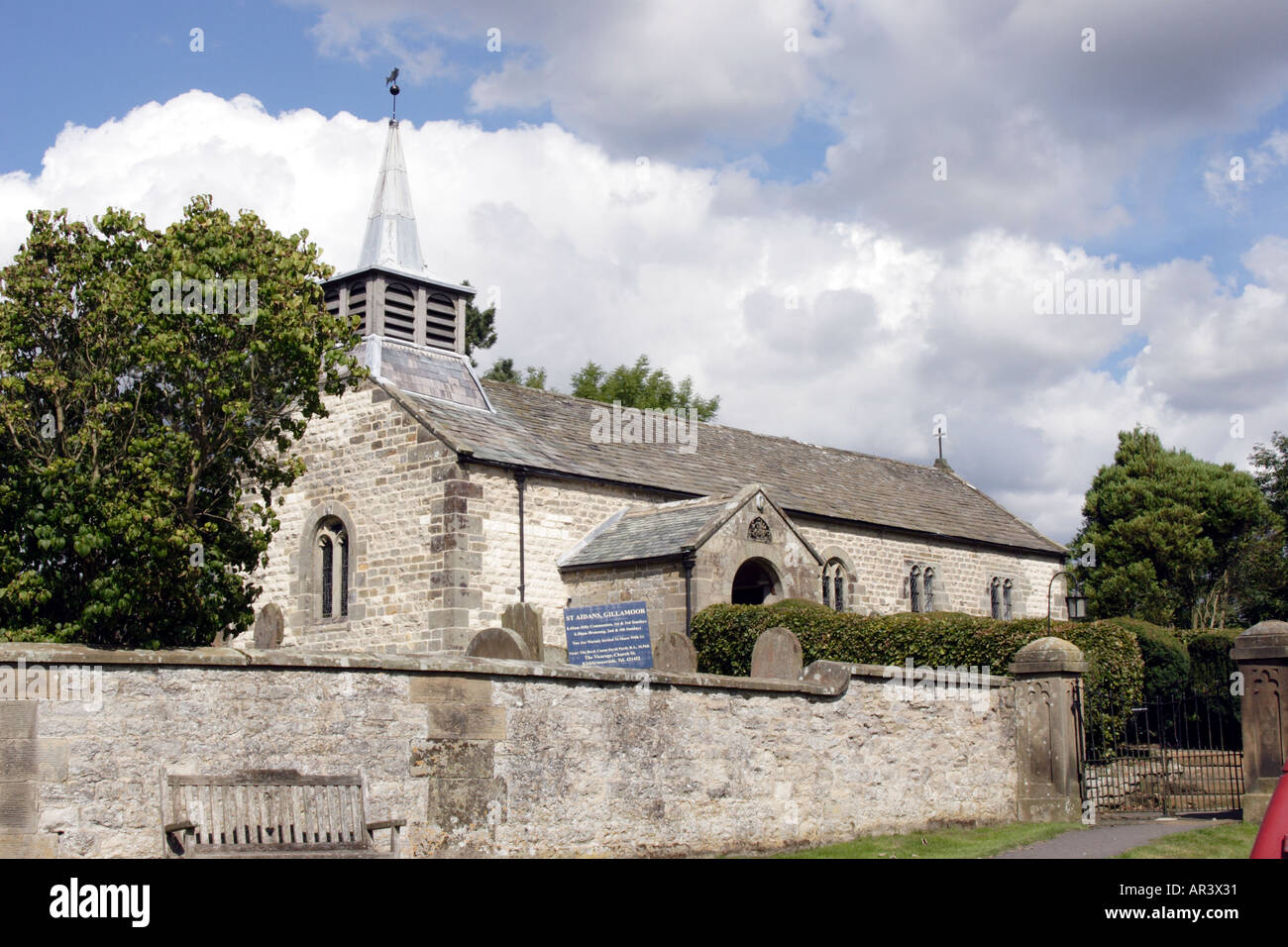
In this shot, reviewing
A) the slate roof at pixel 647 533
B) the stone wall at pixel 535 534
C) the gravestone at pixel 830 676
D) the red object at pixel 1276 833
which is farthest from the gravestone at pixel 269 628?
the red object at pixel 1276 833

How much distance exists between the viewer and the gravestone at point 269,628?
20.7 meters

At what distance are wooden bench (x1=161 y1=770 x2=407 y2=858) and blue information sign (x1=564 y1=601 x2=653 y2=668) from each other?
9.10 meters

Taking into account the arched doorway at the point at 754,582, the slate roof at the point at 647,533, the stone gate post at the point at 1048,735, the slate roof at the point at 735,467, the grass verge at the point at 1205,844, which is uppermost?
the slate roof at the point at 735,467

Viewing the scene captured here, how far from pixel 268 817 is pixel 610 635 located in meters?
10.3

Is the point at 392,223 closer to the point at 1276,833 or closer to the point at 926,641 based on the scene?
the point at 926,641

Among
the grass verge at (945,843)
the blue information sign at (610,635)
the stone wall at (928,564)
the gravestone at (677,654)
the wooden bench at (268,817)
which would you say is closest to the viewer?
the wooden bench at (268,817)

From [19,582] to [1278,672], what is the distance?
14.6 m

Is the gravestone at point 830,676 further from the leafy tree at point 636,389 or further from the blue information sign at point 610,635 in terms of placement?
the leafy tree at point 636,389

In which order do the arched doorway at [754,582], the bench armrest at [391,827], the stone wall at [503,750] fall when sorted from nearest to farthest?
the stone wall at [503,750], the bench armrest at [391,827], the arched doorway at [754,582]

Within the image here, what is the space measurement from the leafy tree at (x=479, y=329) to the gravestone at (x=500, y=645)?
137 feet

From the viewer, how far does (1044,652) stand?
1500 centimetres

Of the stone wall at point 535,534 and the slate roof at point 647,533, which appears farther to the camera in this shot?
the stone wall at point 535,534

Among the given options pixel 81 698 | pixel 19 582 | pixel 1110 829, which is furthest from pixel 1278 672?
pixel 19 582

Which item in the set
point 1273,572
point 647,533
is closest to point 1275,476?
point 1273,572
